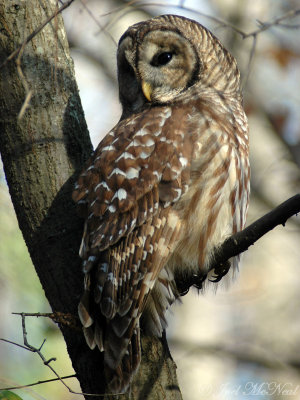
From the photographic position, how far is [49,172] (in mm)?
3141

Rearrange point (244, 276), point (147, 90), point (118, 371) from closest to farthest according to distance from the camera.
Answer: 1. point (118, 371)
2. point (147, 90)
3. point (244, 276)

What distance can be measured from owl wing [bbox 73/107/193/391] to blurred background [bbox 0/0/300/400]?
2.62 metres

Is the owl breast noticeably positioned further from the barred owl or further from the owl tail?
the owl tail

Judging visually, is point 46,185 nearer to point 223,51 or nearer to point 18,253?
point 223,51

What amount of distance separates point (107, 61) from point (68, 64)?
5352mm

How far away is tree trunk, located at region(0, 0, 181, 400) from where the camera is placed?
3.03 metres

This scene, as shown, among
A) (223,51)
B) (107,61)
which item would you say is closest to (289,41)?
(107,61)

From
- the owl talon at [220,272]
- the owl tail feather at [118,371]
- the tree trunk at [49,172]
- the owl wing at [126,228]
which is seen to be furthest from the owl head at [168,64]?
the owl tail feather at [118,371]

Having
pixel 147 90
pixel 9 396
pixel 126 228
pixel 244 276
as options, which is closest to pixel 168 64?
pixel 147 90

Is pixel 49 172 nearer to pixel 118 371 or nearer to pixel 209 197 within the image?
pixel 209 197

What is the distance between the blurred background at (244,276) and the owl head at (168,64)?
2002 mm

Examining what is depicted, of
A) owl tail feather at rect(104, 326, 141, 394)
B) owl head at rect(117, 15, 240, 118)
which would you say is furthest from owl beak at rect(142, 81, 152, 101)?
owl tail feather at rect(104, 326, 141, 394)

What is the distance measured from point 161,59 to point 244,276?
6.27 meters

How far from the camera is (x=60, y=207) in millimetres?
3119
